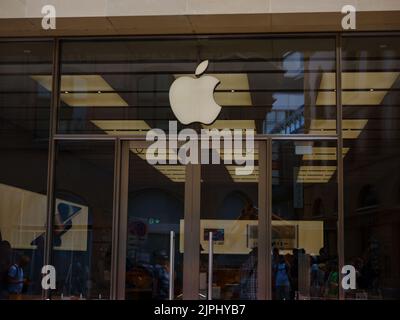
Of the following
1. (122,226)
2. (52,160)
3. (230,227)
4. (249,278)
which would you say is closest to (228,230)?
(230,227)

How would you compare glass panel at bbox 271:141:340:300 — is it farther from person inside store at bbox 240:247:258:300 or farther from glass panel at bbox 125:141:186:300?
glass panel at bbox 125:141:186:300

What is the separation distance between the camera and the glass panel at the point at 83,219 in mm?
7141

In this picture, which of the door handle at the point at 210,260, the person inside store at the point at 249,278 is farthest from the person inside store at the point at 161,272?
the person inside store at the point at 249,278

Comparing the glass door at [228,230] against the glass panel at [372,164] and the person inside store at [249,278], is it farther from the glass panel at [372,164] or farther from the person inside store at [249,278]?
the glass panel at [372,164]

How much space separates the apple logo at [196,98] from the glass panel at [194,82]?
1.1 inches

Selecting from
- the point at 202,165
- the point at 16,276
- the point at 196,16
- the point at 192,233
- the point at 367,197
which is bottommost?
the point at 16,276

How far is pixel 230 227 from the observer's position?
7051 mm

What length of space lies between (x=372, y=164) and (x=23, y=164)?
4.12 meters

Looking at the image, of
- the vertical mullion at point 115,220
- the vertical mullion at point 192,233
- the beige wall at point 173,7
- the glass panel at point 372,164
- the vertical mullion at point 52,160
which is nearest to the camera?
the beige wall at point 173,7

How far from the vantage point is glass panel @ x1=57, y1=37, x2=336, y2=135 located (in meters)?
7.24

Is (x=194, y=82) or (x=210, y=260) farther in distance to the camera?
(x=194, y=82)

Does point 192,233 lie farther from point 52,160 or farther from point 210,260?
point 52,160

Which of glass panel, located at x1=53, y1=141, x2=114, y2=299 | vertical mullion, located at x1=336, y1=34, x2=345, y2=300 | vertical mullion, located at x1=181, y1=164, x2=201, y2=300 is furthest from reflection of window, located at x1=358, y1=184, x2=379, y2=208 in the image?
glass panel, located at x1=53, y1=141, x2=114, y2=299

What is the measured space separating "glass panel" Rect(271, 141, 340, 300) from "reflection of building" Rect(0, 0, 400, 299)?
2cm
